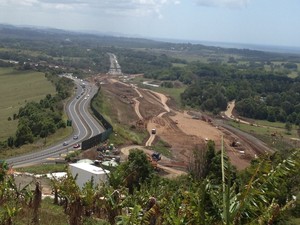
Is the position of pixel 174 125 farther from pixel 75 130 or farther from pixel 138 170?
pixel 138 170

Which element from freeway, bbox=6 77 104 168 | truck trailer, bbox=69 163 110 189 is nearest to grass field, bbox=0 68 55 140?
freeway, bbox=6 77 104 168

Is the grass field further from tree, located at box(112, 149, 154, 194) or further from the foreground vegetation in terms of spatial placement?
the foreground vegetation

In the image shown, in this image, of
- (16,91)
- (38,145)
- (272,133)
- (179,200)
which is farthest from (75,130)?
(16,91)

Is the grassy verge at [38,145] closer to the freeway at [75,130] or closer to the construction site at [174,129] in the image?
the freeway at [75,130]

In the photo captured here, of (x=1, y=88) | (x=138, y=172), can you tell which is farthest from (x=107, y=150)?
(x=1, y=88)

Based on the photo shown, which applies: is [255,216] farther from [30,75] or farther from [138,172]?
[30,75]

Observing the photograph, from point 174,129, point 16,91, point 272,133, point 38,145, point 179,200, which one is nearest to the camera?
point 179,200
